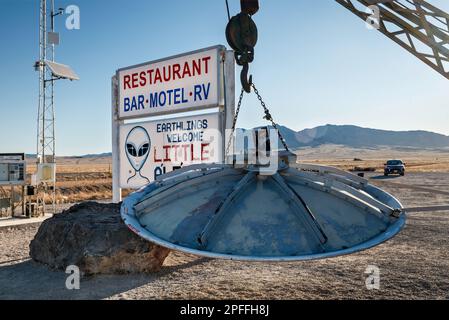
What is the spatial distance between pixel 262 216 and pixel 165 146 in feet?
18.5

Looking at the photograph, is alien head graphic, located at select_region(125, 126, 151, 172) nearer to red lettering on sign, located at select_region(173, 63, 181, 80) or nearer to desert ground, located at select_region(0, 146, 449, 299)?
red lettering on sign, located at select_region(173, 63, 181, 80)

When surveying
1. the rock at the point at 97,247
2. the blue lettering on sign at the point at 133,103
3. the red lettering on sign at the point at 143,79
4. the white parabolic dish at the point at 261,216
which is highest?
the red lettering on sign at the point at 143,79

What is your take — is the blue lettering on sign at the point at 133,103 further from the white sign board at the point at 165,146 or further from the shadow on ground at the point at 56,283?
the shadow on ground at the point at 56,283

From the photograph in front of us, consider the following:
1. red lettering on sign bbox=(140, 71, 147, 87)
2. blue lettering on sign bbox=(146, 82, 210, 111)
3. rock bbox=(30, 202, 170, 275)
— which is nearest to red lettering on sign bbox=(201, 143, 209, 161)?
blue lettering on sign bbox=(146, 82, 210, 111)

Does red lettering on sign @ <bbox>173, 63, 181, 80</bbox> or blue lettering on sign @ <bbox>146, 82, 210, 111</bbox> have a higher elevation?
red lettering on sign @ <bbox>173, 63, 181, 80</bbox>

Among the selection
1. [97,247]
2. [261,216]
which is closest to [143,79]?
[97,247]

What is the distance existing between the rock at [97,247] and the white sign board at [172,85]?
3027mm

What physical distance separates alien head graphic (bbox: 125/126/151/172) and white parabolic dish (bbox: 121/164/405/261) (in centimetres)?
469

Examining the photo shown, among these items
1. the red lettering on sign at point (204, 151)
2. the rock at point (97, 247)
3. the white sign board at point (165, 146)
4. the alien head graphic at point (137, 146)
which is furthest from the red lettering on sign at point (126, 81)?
the rock at point (97, 247)

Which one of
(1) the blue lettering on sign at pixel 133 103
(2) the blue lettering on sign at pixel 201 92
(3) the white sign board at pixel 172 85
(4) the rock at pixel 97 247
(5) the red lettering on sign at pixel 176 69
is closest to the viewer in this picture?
(4) the rock at pixel 97 247

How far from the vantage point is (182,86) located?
9273 mm

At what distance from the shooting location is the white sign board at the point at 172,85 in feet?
28.5

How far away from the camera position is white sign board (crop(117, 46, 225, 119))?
868 cm

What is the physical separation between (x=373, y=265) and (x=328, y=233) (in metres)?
5.15
